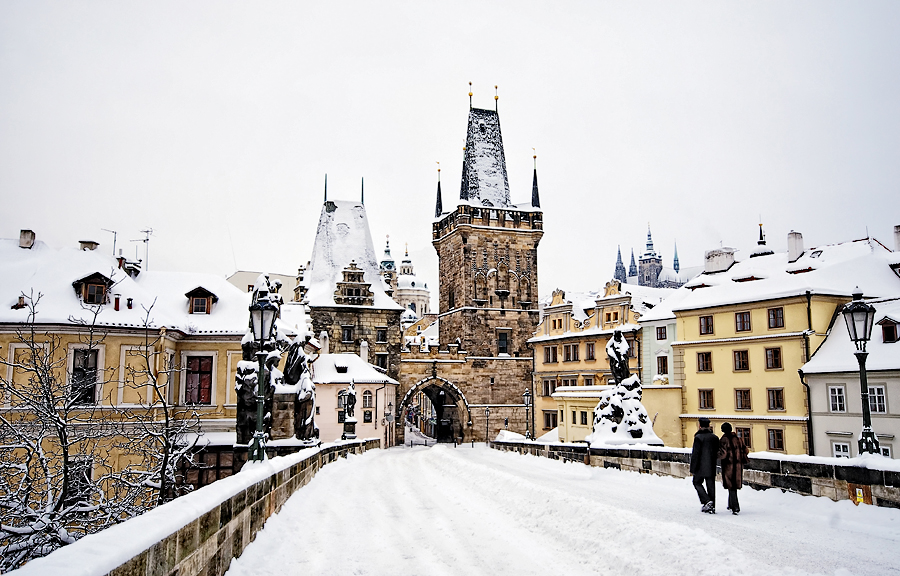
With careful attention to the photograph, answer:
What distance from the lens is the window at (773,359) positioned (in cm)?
3328

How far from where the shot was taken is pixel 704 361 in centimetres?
3703

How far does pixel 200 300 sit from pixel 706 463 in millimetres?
25610

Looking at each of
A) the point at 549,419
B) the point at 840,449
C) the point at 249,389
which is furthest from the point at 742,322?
the point at 549,419

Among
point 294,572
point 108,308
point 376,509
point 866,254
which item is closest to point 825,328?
point 866,254

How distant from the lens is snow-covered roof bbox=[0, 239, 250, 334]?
89.7 feet

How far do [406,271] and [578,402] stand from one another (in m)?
128

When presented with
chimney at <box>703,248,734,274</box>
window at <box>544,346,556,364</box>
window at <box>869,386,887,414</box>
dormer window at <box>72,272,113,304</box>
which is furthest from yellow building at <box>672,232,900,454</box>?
dormer window at <box>72,272,113,304</box>

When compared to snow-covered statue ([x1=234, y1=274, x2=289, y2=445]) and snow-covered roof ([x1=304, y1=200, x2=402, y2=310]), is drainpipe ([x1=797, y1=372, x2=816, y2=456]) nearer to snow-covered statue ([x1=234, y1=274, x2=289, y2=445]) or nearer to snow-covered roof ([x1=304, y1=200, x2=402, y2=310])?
snow-covered statue ([x1=234, y1=274, x2=289, y2=445])

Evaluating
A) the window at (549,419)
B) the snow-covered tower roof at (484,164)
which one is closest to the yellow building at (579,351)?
the window at (549,419)

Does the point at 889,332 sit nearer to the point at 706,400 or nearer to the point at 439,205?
the point at 706,400

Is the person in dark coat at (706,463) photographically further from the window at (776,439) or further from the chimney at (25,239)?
the chimney at (25,239)

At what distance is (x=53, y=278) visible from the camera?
93.5ft

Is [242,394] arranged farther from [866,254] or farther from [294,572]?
[866,254]

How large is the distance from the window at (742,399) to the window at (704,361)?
6.32 feet
